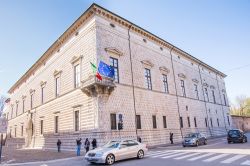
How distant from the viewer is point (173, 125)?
28.8 meters

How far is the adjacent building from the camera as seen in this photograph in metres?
20.6

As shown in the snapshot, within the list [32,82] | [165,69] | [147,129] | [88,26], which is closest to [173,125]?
[147,129]

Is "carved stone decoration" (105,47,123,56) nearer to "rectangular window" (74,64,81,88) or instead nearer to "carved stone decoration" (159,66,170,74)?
"rectangular window" (74,64,81,88)

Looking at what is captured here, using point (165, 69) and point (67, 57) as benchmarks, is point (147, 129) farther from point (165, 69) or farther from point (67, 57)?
point (67, 57)

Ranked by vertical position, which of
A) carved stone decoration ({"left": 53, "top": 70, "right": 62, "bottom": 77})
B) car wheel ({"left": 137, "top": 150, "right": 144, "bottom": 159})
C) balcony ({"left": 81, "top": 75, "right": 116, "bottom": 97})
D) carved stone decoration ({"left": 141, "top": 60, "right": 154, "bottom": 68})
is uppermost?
carved stone decoration ({"left": 141, "top": 60, "right": 154, "bottom": 68})

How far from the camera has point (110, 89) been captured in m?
20.3

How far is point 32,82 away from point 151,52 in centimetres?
2340

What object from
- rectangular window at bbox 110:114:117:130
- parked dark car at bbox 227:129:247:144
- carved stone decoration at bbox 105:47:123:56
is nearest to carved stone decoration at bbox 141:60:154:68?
carved stone decoration at bbox 105:47:123:56

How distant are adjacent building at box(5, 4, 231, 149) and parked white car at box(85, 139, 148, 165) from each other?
517 cm

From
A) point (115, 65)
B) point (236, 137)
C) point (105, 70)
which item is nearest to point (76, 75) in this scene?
point (115, 65)

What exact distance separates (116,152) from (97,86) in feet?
26.1

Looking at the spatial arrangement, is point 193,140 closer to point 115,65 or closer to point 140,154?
point 140,154

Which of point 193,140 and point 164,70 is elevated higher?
point 164,70

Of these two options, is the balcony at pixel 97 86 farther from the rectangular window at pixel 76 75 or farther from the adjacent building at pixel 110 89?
the rectangular window at pixel 76 75
